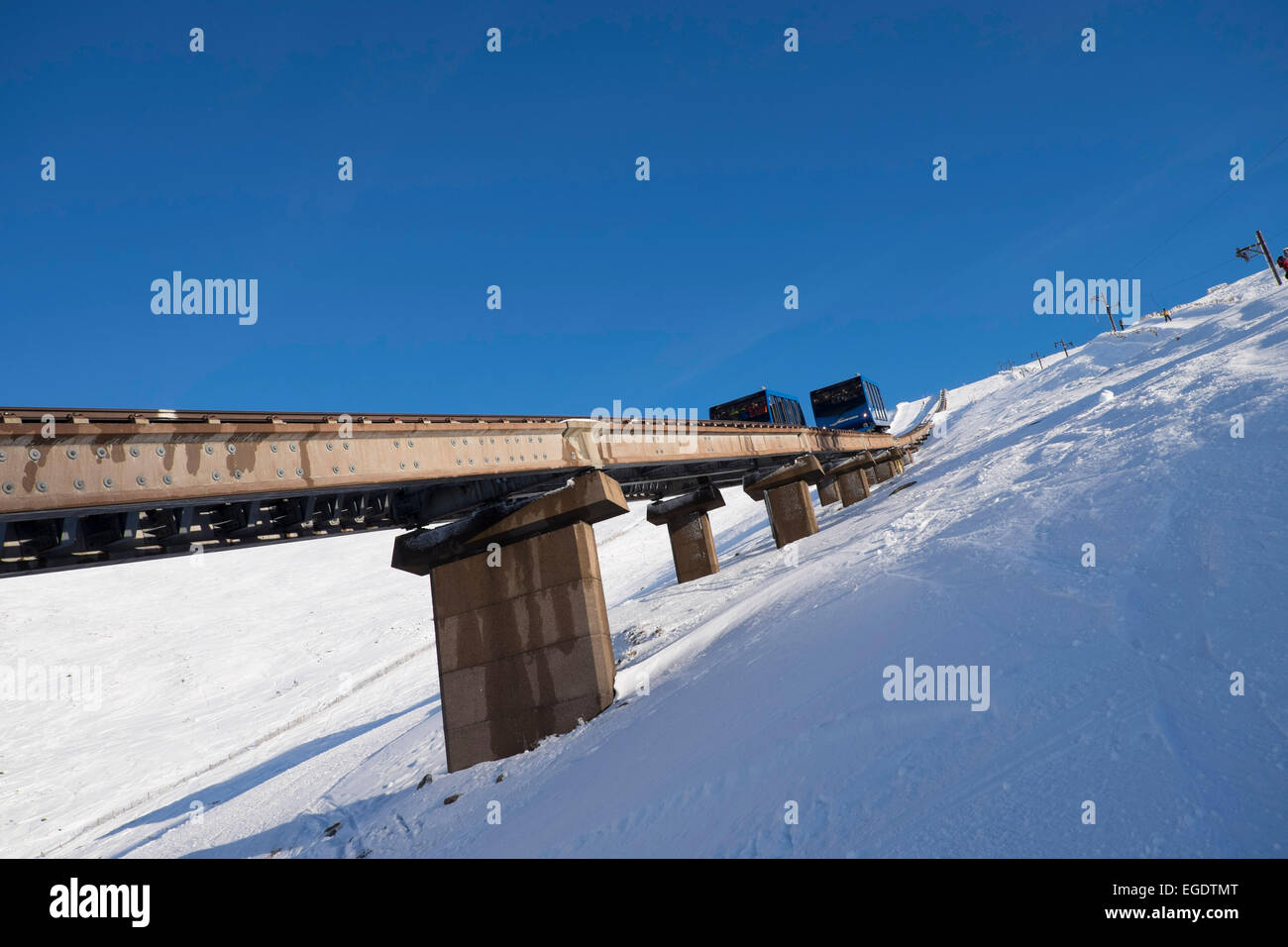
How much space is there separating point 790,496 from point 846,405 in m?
18.6

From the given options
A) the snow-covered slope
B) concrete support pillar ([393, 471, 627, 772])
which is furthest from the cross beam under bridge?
the snow-covered slope

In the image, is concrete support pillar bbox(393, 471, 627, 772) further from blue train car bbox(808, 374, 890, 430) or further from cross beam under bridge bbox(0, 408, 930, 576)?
blue train car bbox(808, 374, 890, 430)

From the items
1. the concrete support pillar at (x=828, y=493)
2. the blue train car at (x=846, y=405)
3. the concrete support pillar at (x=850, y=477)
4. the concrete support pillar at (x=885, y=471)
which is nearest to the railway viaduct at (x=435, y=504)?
the concrete support pillar at (x=850, y=477)

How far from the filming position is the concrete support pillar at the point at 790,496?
40375 mm

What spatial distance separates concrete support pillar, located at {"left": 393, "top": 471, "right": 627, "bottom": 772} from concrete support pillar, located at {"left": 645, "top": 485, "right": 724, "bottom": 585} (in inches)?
743

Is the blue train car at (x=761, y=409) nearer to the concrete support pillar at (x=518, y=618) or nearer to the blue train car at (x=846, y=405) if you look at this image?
the blue train car at (x=846, y=405)

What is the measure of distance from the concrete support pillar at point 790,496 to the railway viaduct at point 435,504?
1004 centimetres

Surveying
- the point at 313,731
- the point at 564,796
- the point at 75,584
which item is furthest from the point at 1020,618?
the point at 75,584
